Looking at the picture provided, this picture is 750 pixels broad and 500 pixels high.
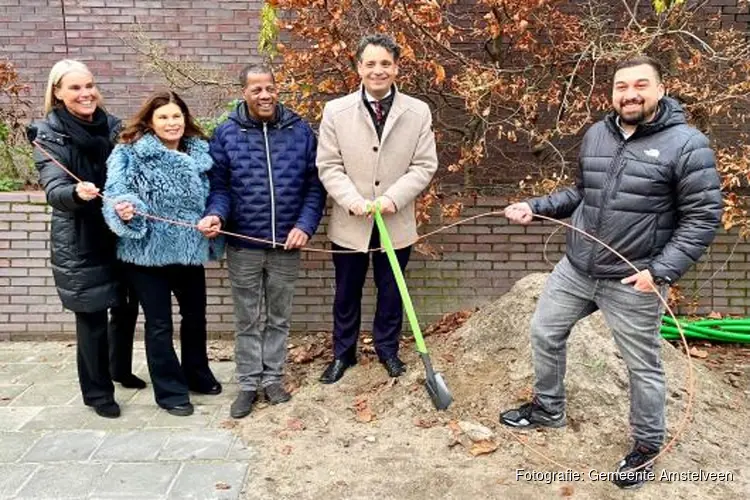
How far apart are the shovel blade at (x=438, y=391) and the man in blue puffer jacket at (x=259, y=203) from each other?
0.94 meters

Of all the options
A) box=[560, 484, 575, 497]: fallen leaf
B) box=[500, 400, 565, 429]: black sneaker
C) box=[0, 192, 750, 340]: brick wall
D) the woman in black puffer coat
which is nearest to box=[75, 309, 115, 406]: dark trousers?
the woman in black puffer coat

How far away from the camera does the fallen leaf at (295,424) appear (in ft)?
13.8

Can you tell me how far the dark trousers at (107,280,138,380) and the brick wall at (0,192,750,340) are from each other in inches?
49.0

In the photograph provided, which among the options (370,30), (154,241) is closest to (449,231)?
(370,30)

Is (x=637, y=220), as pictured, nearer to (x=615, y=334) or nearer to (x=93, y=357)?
(x=615, y=334)

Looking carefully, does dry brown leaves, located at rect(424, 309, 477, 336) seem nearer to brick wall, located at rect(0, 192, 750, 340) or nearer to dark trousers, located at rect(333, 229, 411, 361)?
brick wall, located at rect(0, 192, 750, 340)

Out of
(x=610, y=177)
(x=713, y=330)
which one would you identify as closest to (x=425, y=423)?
(x=610, y=177)

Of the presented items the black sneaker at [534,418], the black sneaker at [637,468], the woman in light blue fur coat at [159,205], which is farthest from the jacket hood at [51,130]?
the black sneaker at [637,468]

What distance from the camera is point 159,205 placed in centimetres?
413

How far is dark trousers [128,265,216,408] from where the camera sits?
4254 millimetres

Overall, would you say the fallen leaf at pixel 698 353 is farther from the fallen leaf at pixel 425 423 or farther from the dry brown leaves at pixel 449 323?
the fallen leaf at pixel 425 423

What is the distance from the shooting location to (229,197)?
14.2 feet

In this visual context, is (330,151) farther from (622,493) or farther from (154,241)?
(622,493)

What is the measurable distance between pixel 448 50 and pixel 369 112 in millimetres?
1539
